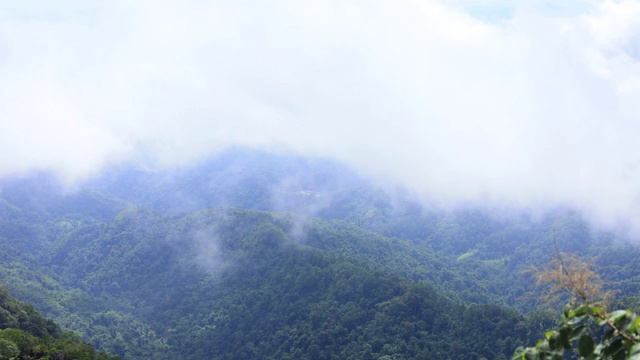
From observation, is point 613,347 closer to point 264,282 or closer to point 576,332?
point 576,332

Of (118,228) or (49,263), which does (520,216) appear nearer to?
(118,228)

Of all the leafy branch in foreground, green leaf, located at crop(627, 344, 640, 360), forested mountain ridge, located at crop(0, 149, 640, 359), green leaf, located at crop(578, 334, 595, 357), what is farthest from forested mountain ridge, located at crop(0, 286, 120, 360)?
green leaf, located at crop(627, 344, 640, 360)

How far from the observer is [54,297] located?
10006cm

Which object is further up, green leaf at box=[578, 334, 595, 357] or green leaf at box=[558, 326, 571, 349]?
green leaf at box=[558, 326, 571, 349]

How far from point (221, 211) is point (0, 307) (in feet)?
265

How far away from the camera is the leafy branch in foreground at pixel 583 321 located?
4969mm

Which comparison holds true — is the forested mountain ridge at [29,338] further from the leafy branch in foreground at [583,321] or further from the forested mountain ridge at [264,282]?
the leafy branch in foreground at [583,321]

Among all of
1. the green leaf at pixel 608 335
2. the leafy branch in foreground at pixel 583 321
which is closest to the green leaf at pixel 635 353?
the leafy branch in foreground at pixel 583 321

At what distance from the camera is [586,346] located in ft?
16.8

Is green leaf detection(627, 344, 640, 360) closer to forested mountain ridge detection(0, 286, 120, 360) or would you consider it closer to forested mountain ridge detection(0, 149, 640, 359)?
forested mountain ridge detection(0, 286, 120, 360)

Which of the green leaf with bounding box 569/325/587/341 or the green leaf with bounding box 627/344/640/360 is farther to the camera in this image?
the green leaf with bounding box 569/325/587/341

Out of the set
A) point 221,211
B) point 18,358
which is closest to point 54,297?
point 221,211

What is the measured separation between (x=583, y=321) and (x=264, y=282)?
98.1 m

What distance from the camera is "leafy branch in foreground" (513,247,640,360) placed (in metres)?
4.97
